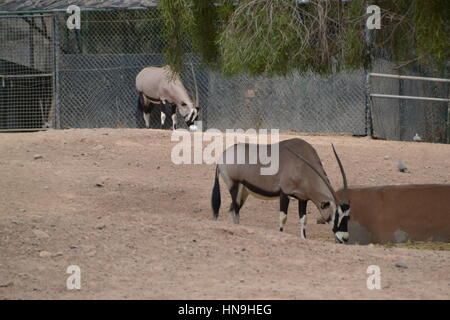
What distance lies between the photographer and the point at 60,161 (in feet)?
39.7

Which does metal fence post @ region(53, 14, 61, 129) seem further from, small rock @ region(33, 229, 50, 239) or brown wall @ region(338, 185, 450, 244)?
small rock @ region(33, 229, 50, 239)

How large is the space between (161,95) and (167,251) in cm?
1118

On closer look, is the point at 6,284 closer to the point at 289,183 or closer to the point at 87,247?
the point at 87,247

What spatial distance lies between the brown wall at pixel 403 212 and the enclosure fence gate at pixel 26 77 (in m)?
9.26

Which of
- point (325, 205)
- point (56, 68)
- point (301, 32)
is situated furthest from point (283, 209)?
point (56, 68)

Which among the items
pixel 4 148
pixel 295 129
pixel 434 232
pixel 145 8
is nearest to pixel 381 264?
pixel 434 232

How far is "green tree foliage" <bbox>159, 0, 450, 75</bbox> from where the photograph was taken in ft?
23.6

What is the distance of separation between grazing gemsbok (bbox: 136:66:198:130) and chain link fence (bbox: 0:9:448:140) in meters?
0.32

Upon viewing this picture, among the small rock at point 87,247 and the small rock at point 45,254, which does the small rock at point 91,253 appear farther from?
the small rock at point 45,254

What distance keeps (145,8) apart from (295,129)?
391cm

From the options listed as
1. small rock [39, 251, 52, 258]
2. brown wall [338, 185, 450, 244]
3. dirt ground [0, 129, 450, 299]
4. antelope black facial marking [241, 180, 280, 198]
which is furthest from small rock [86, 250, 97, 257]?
brown wall [338, 185, 450, 244]

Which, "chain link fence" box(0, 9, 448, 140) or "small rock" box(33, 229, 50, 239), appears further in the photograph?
"chain link fence" box(0, 9, 448, 140)

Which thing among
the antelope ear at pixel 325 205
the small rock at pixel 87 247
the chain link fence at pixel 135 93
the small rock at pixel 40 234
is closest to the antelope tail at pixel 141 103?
the chain link fence at pixel 135 93

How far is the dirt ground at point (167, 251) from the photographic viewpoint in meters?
5.55
